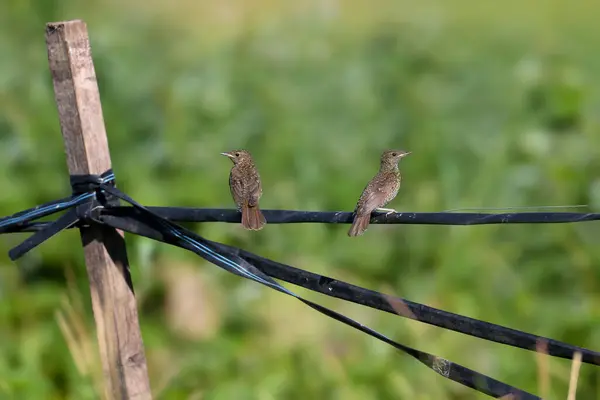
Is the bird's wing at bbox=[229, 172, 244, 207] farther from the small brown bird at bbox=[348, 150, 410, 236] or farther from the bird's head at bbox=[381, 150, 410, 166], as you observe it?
the bird's head at bbox=[381, 150, 410, 166]

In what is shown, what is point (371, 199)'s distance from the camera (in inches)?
152

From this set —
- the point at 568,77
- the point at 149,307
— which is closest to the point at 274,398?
the point at 149,307

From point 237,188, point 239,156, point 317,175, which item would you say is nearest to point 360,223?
point 237,188

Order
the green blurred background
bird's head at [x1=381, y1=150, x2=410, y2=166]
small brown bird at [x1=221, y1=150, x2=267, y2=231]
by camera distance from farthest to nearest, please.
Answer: the green blurred background
bird's head at [x1=381, y1=150, x2=410, y2=166]
small brown bird at [x1=221, y1=150, x2=267, y2=231]

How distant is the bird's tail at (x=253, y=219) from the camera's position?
352cm

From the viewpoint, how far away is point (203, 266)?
7.69 meters

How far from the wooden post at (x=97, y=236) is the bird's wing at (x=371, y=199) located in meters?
0.93

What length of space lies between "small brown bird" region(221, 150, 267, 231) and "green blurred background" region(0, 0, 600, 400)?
2.01ft

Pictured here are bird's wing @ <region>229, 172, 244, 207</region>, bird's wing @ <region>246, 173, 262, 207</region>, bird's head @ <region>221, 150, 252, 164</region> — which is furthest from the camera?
bird's head @ <region>221, 150, 252, 164</region>

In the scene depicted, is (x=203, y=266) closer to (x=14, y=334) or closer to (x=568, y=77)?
(x=14, y=334)

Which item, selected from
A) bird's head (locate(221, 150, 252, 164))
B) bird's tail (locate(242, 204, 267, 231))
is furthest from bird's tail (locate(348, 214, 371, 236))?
bird's head (locate(221, 150, 252, 164))

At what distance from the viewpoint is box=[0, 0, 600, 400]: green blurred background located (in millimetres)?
6406

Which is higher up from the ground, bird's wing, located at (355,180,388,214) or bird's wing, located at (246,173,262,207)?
bird's wing, located at (246,173,262,207)

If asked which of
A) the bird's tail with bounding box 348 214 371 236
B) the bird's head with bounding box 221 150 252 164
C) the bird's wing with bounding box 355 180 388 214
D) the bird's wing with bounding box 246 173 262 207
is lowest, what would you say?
the bird's tail with bounding box 348 214 371 236
